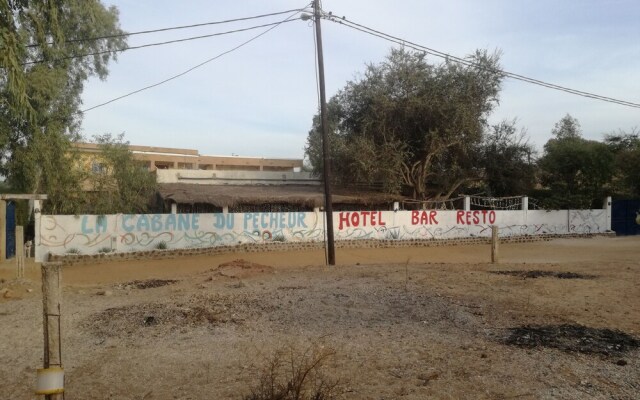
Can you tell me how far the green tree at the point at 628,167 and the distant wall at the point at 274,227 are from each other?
418 centimetres

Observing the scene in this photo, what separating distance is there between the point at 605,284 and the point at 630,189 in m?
28.3

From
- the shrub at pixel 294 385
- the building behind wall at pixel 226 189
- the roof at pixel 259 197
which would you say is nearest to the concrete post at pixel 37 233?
the building behind wall at pixel 226 189

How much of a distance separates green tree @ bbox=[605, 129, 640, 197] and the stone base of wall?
18.0ft

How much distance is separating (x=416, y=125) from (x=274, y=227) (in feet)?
34.4

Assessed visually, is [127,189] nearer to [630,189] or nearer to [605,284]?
[605,284]

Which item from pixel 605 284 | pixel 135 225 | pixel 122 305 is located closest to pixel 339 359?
pixel 122 305

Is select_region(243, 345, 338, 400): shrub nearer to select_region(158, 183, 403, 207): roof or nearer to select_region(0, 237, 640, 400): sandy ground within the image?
select_region(0, 237, 640, 400): sandy ground

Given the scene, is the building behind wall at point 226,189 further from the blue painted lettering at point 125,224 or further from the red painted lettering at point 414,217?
the blue painted lettering at point 125,224

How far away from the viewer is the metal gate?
113ft

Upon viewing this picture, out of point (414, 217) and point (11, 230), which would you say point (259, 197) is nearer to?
point (414, 217)

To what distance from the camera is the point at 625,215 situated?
3466 cm

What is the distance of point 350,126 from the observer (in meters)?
32.5

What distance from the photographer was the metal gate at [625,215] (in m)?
34.5

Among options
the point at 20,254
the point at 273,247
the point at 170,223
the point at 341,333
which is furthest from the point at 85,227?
the point at 341,333
